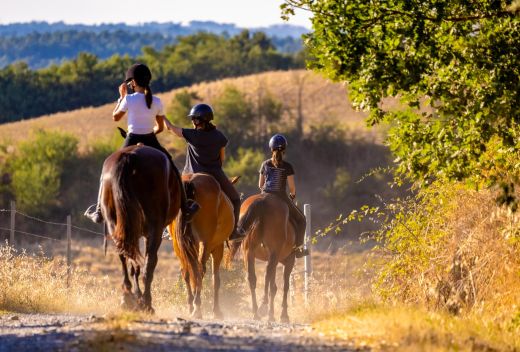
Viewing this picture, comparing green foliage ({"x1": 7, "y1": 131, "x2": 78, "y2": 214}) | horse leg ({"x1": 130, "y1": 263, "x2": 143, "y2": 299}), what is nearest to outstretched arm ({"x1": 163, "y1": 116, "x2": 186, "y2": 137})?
horse leg ({"x1": 130, "y1": 263, "x2": 143, "y2": 299})

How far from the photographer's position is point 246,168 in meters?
67.1

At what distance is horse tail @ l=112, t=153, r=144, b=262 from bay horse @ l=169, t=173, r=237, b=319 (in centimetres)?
247

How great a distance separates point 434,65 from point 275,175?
4854 millimetres

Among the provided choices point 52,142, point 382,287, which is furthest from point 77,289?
point 52,142

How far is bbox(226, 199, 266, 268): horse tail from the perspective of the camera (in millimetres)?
18375

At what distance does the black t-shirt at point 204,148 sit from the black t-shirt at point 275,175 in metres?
1.95

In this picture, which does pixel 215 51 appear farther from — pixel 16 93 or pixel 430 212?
pixel 430 212

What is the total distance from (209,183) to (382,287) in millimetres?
2978

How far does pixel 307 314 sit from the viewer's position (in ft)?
61.9

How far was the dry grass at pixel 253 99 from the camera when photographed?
8106 centimetres

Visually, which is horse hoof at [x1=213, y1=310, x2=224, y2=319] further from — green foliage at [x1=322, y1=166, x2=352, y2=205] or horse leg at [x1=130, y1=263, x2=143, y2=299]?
green foliage at [x1=322, y1=166, x2=352, y2=205]

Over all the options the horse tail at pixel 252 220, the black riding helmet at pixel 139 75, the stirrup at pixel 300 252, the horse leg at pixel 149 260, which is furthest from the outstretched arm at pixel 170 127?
the stirrup at pixel 300 252

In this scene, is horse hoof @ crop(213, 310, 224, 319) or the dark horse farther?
horse hoof @ crop(213, 310, 224, 319)

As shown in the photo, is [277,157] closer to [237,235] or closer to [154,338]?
[237,235]
